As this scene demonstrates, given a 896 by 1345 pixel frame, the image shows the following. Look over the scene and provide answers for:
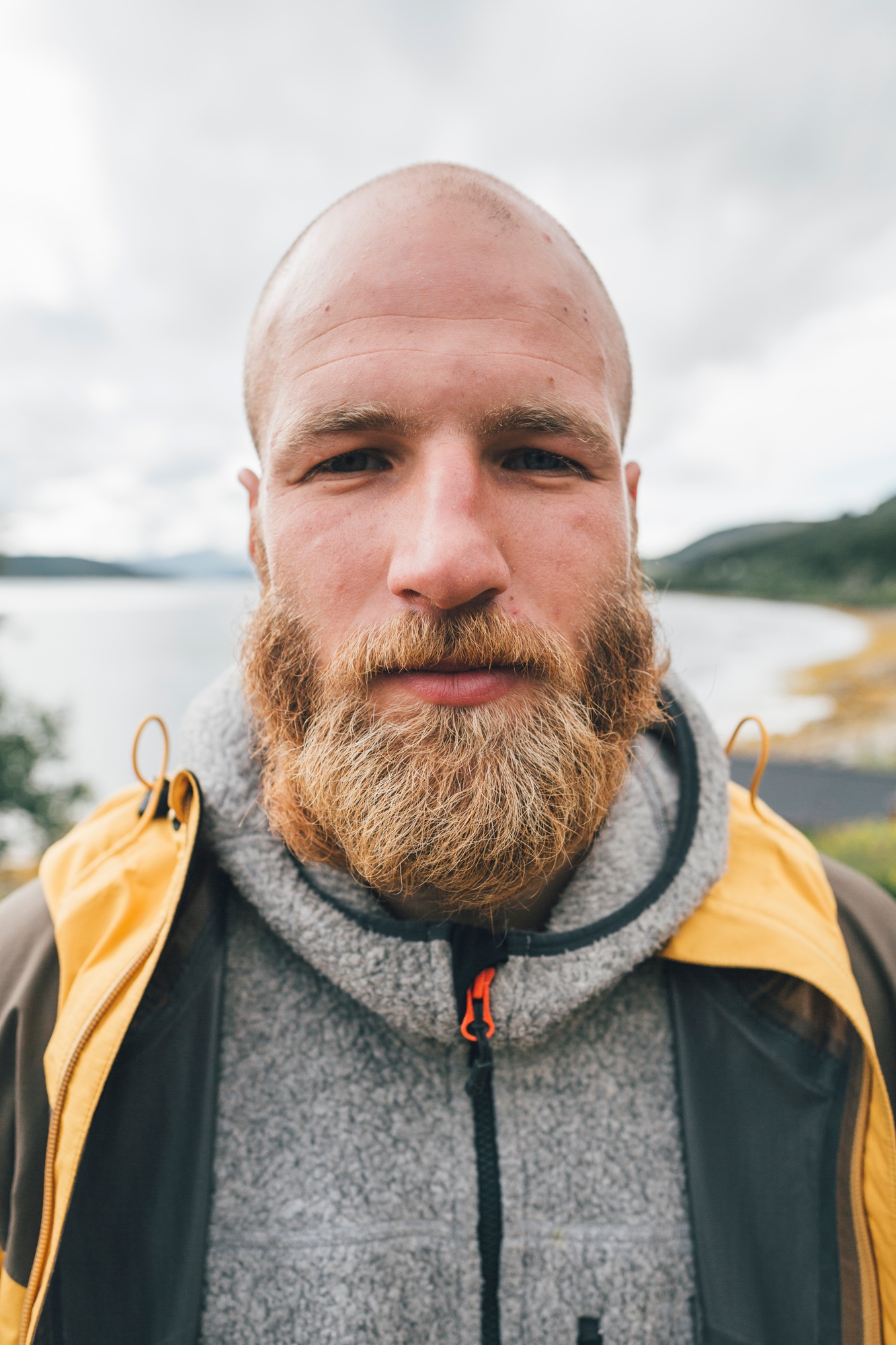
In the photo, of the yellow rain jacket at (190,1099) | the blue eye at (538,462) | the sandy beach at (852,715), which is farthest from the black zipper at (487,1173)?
the sandy beach at (852,715)

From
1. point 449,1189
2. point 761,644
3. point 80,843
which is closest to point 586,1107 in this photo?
point 449,1189

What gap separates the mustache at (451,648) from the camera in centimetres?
115

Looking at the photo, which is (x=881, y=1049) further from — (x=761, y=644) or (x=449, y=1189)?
(x=761, y=644)

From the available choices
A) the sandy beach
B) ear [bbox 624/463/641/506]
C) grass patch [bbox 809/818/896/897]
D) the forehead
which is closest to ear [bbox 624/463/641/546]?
ear [bbox 624/463/641/506]

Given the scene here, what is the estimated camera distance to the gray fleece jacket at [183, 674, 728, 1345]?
1158mm

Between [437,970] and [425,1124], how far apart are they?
1.08ft

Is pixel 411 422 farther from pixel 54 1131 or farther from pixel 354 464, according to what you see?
pixel 54 1131

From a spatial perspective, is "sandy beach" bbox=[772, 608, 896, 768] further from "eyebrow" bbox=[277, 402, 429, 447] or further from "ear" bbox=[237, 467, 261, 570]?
"eyebrow" bbox=[277, 402, 429, 447]

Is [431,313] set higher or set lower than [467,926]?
higher

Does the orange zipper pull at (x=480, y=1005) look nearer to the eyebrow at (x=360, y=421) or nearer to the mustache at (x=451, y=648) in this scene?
the mustache at (x=451, y=648)

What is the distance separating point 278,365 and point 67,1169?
1.53m

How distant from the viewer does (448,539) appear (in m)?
1.13

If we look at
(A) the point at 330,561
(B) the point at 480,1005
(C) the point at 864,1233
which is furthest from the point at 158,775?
(C) the point at 864,1233

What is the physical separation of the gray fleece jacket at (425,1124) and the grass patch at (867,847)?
571 cm
